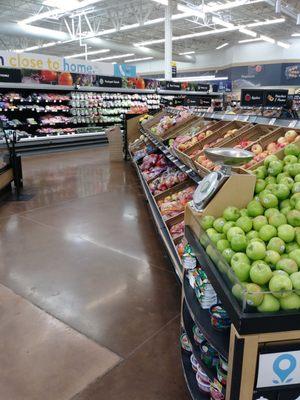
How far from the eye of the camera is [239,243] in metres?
1.58

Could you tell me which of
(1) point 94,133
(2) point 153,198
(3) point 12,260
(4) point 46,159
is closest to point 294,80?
(1) point 94,133

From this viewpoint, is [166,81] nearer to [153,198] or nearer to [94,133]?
[94,133]

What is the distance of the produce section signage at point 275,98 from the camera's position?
4928 millimetres

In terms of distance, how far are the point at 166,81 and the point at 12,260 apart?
13160 millimetres

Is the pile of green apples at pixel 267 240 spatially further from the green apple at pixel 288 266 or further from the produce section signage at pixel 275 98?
the produce section signage at pixel 275 98

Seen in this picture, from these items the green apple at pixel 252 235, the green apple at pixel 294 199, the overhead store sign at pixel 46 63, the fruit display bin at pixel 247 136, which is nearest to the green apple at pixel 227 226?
the green apple at pixel 252 235

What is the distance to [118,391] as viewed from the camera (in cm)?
197

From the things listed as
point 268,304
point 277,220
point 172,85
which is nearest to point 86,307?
point 277,220

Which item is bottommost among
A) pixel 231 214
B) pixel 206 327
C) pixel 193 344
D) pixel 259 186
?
pixel 193 344

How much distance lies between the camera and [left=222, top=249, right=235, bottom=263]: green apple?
1.56 meters

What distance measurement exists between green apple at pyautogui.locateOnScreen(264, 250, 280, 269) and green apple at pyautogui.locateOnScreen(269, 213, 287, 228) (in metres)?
0.22

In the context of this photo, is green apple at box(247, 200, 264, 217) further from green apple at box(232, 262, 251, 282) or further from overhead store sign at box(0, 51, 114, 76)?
overhead store sign at box(0, 51, 114, 76)

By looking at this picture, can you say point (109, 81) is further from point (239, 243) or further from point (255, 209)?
point (239, 243)

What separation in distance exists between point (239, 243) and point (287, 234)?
0.22m
